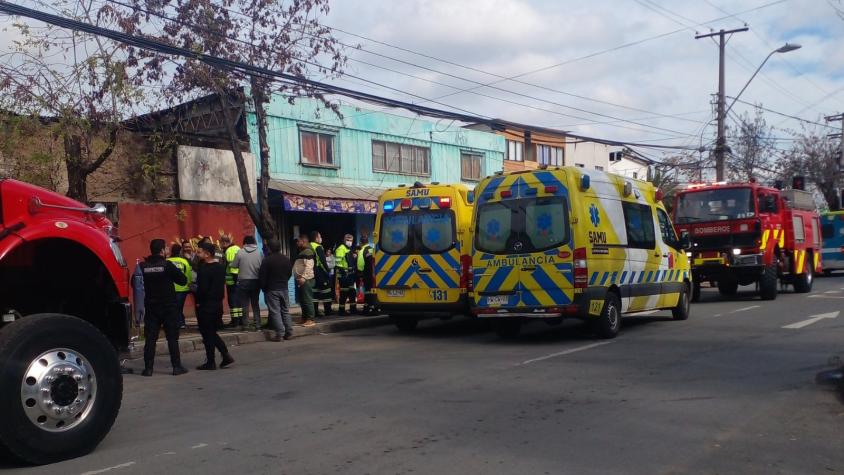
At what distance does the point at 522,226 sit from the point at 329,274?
546 centimetres

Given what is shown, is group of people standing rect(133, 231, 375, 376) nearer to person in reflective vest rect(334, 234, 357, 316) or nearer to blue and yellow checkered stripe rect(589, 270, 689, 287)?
person in reflective vest rect(334, 234, 357, 316)

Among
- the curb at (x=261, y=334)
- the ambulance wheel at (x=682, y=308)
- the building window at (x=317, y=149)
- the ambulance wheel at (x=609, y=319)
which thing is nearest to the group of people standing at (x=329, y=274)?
the curb at (x=261, y=334)

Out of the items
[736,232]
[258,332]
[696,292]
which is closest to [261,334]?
[258,332]

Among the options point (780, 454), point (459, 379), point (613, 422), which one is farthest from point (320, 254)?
point (780, 454)

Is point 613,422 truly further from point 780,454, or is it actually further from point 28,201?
point 28,201

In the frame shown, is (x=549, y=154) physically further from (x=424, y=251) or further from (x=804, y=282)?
(x=424, y=251)

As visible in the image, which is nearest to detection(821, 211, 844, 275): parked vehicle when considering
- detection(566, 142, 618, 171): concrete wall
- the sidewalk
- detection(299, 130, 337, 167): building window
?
detection(566, 142, 618, 171): concrete wall

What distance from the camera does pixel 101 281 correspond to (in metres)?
6.21

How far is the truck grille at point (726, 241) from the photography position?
16.9 metres

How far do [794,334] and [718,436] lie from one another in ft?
21.5

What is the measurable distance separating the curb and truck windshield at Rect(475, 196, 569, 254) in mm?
3887

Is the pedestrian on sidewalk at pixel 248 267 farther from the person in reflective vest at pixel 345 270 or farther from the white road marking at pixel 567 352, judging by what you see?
the white road marking at pixel 567 352

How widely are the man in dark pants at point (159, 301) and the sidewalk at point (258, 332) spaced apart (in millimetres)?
1551

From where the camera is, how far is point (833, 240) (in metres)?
29.2
